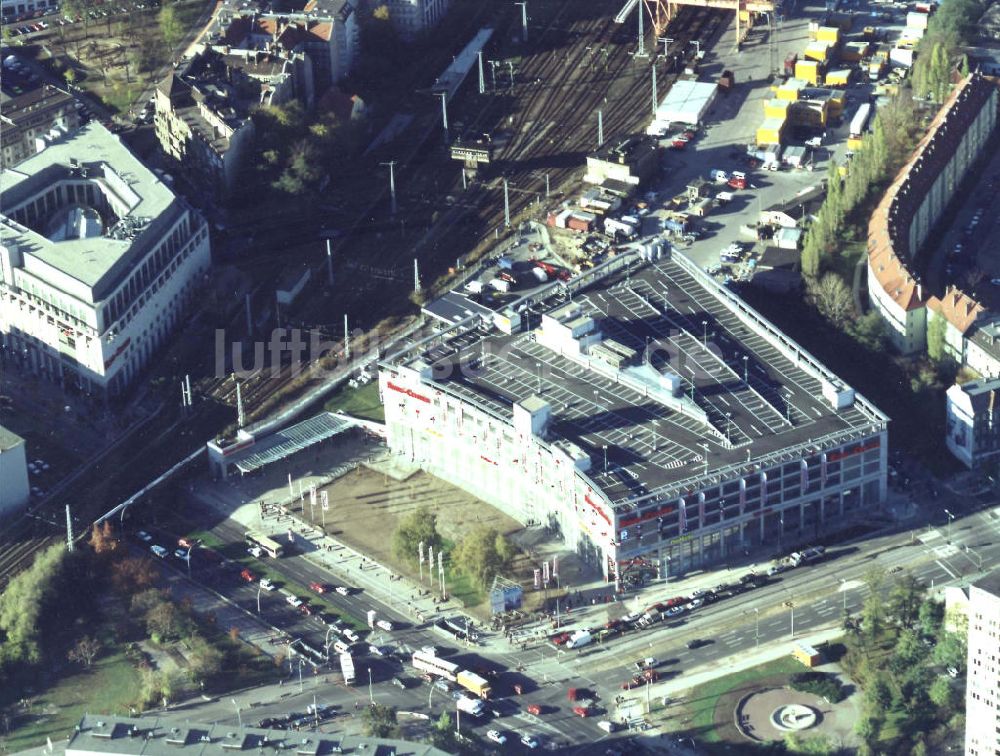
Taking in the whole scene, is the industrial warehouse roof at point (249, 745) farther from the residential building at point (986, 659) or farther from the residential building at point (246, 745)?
the residential building at point (986, 659)

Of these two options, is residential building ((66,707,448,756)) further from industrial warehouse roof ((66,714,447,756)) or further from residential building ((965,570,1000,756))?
residential building ((965,570,1000,756))

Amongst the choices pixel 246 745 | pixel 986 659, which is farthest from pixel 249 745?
pixel 986 659

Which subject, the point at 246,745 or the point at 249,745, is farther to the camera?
the point at 249,745

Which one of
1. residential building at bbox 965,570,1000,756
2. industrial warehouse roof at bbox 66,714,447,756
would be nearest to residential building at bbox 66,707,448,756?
industrial warehouse roof at bbox 66,714,447,756

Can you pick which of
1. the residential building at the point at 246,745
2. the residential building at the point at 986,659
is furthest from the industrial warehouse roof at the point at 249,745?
the residential building at the point at 986,659

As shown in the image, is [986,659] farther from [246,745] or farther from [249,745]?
[246,745]

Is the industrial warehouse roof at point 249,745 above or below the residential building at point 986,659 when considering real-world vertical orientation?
below

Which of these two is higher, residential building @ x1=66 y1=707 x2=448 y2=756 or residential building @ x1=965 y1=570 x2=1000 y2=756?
residential building @ x1=965 y1=570 x2=1000 y2=756

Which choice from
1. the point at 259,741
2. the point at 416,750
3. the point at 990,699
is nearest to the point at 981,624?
the point at 990,699
